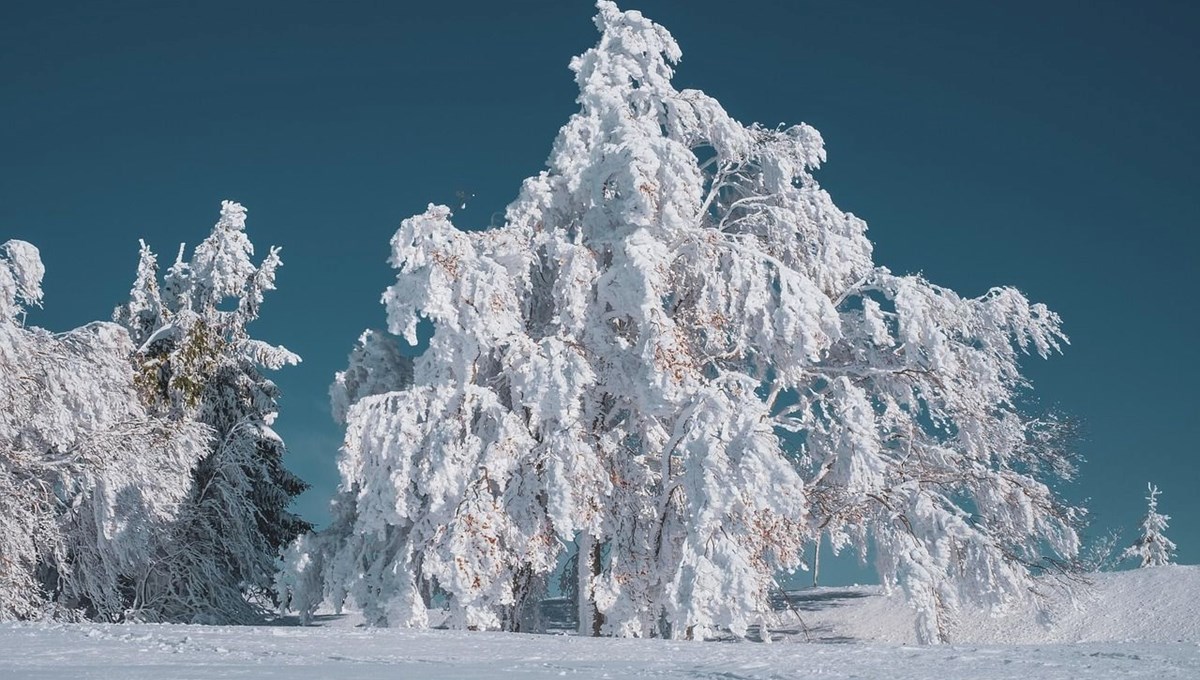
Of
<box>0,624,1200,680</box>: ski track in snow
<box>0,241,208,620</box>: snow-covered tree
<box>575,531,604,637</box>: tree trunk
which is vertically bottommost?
<box>0,624,1200,680</box>: ski track in snow

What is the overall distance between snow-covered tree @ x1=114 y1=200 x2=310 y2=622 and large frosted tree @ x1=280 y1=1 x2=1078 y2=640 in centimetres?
487

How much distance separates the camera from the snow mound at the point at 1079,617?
69.6 feet

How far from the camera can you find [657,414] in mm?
17688

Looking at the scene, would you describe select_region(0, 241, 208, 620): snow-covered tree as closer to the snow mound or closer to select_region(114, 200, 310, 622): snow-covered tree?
select_region(114, 200, 310, 622): snow-covered tree

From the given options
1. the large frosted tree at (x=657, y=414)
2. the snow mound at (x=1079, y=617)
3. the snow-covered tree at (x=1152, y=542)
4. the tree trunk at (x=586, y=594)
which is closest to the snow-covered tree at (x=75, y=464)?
the large frosted tree at (x=657, y=414)

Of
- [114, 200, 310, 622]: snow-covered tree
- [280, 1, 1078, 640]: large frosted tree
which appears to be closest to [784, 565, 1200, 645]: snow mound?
[280, 1, 1078, 640]: large frosted tree

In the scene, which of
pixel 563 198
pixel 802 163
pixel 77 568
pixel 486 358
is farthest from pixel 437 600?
pixel 802 163

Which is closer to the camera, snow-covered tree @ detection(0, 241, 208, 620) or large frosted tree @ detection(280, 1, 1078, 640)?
large frosted tree @ detection(280, 1, 1078, 640)

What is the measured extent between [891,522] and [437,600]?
298 inches

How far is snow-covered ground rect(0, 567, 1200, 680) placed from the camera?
677cm

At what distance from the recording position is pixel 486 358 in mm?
18547

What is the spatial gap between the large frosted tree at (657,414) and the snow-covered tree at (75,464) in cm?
377

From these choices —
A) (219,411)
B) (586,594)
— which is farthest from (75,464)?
(586,594)

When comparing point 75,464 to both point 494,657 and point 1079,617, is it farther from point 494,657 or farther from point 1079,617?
point 1079,617
